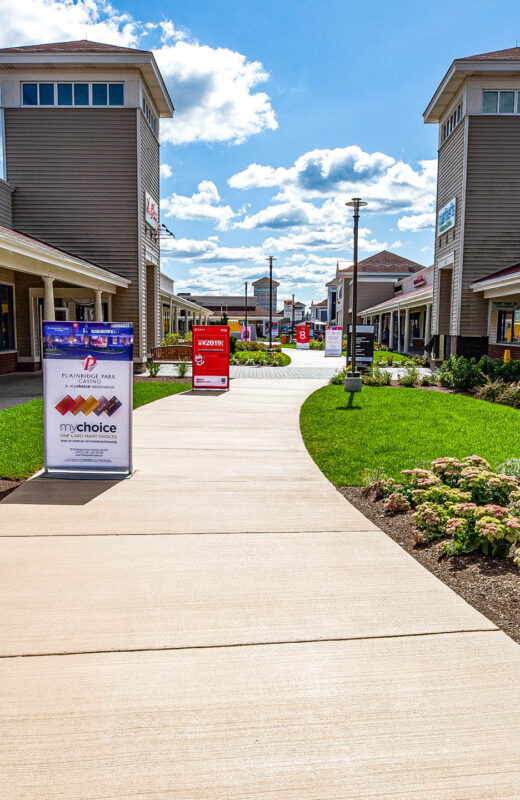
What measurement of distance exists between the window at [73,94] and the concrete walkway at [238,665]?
1998 cm

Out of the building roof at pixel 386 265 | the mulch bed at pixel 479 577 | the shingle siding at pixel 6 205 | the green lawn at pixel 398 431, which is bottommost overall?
the mulch bed at pixel 479 577

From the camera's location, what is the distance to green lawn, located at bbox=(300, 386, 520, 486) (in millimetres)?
8109

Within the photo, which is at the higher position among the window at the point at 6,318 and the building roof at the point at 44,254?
the building roof at the point at 44,254

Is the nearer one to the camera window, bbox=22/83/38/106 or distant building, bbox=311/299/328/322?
window, bbox=22/83/38/106

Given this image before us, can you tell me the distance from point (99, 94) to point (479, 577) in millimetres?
22408

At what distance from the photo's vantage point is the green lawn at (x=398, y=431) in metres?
8.11

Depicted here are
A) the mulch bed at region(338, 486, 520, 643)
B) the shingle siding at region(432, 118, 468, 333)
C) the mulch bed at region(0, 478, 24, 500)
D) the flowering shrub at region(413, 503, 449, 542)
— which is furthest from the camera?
the shingle siding at region(432, 118, 468, 333)

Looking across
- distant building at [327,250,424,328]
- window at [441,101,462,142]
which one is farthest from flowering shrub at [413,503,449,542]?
distant building at [327,250,424,328]

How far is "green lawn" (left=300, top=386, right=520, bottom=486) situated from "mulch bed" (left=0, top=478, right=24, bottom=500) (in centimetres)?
363

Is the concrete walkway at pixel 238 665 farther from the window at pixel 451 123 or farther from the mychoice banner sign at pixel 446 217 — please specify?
the window at pixel 451 123

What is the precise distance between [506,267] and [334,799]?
78.1 ft

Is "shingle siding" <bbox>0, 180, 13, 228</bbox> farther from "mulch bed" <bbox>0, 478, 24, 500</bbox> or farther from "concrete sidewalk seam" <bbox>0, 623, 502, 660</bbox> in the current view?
"concrete sidewalk seam" <bbox>0, 623, 502, 660</bbox>

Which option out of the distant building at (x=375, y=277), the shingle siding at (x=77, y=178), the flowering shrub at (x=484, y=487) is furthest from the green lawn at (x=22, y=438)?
the distant building at (x=375, y=277)

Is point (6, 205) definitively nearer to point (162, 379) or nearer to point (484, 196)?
point (162, 379)
